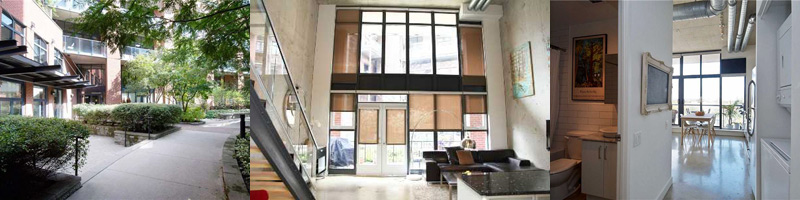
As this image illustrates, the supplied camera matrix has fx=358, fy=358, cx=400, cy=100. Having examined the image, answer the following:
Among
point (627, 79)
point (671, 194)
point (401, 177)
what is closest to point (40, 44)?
point (401, 177)

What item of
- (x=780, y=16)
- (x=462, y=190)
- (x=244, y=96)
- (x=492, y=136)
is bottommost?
(x=462, y=190)

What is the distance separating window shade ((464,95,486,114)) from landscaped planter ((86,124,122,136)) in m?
1.39

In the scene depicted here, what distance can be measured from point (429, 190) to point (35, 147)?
1.43 m

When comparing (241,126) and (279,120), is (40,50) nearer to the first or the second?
(241,126)

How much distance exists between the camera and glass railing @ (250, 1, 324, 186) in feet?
2.84

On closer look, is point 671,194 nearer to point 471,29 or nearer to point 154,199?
point 471,29

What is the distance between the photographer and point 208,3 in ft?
5.14

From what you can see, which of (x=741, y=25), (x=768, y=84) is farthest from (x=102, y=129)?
(x=741, y=25)

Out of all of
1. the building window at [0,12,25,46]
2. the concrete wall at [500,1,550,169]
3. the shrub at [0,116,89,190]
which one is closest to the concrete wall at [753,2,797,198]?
the concrete wall at [500,1,550,169]

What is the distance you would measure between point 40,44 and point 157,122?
1.54ft

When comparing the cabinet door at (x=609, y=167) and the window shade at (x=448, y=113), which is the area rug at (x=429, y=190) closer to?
the window shade at (x=448, y=113)

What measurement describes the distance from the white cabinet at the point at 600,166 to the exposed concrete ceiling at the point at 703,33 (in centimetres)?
546

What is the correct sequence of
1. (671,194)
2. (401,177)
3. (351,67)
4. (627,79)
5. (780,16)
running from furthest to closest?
1. (671,194)
2. (780,16)
3. (627,79)
4. (401,177)
5. (351,67)

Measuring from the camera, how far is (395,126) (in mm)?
918
